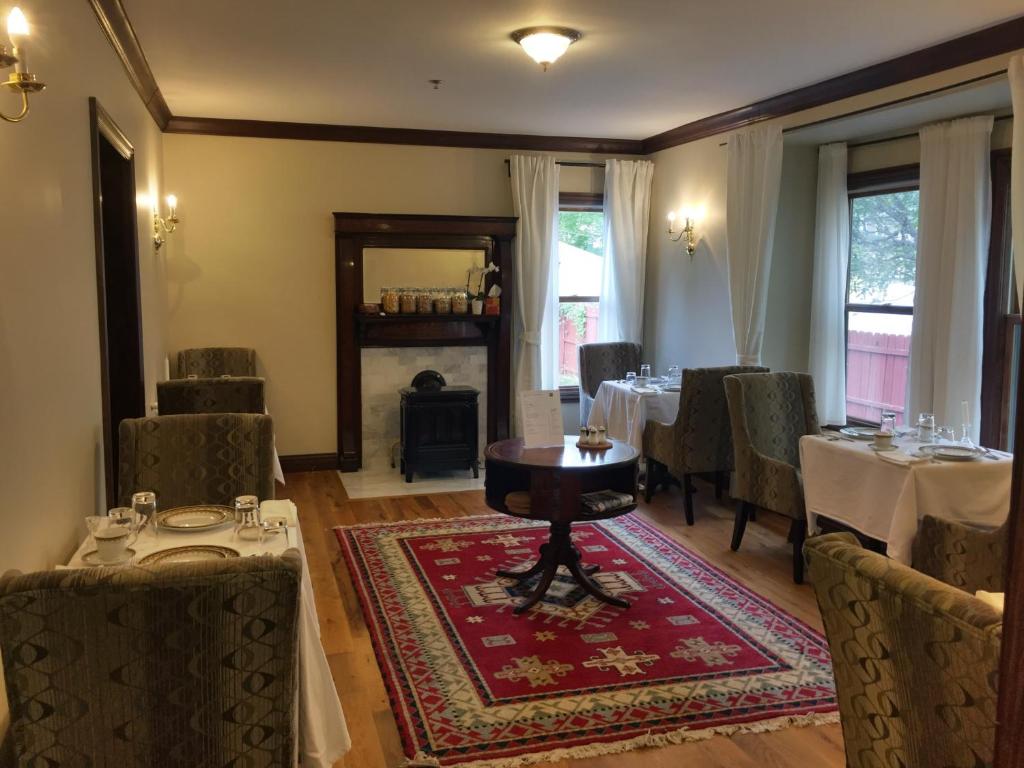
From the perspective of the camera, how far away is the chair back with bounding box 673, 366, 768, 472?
519cm

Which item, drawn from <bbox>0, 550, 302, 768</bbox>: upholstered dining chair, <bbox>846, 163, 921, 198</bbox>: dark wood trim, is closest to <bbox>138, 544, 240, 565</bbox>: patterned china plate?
<bbox>0, 550, 302, 768</bbox>: upholstered dining chair

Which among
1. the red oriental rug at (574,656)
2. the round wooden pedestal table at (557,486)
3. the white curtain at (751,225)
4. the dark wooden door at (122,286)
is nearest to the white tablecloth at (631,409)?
the white curtain at (751,225)

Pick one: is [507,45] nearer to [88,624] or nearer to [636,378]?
[636,378]

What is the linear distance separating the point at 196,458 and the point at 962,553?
2.94 meters

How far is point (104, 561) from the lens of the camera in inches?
86.6

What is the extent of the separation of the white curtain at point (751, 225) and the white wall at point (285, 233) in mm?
2094

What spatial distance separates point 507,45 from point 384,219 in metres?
2.56

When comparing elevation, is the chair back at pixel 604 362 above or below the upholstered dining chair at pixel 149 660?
above

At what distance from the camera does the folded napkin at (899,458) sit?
361cm

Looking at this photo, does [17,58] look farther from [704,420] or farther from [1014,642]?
[704,420]

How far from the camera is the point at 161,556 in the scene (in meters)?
2.25

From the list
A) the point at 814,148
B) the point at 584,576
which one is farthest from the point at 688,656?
the point at 814,148

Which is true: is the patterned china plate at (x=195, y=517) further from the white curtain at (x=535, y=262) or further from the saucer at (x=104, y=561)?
the white curtain at (x=535, y=262)

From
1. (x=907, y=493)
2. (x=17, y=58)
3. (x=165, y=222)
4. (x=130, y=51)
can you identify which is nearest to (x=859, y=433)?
(x=907, y=493)
